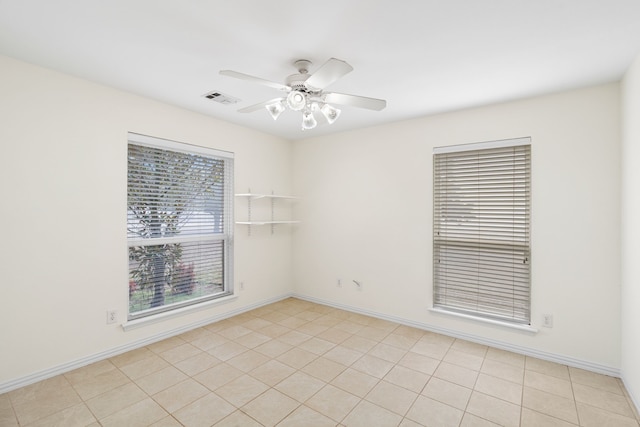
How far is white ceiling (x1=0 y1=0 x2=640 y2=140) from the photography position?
1.65m

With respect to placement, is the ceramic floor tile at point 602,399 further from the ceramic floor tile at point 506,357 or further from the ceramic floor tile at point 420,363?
the ceramic floor tile at point 420,363

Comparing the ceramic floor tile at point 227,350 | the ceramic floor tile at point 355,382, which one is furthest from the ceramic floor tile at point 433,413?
the ceramic floor tile at point 227,350

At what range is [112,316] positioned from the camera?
9.14ft

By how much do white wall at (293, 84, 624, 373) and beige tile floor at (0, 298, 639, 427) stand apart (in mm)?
465

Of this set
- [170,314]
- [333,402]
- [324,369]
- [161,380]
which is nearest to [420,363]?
[324,369]

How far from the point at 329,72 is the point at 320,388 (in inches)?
88.4

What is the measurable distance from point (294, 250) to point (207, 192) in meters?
1.66

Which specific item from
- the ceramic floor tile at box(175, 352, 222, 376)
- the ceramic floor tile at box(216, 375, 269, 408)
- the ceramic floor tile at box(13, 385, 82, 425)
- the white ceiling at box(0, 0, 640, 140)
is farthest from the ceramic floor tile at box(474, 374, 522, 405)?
the ceramic floor tile at box(13, 385, 82, 425)

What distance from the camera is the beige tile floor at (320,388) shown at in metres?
2.00

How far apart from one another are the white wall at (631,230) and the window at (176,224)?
3770 millimetres

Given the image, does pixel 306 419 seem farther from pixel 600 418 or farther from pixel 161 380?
pixel 600 418

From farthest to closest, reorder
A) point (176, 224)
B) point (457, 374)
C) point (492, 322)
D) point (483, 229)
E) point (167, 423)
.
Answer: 1. point (176, 224)
2. point (483, 229)
3. point (492, 322)
4. point (457, 374)
5. point (167, 423)

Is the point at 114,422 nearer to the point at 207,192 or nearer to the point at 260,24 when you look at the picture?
the point at 207,192

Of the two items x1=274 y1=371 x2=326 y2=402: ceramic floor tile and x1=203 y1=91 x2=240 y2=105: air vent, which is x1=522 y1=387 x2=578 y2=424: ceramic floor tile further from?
x1=203 y1=91 x2=240 y2=105: air vent
